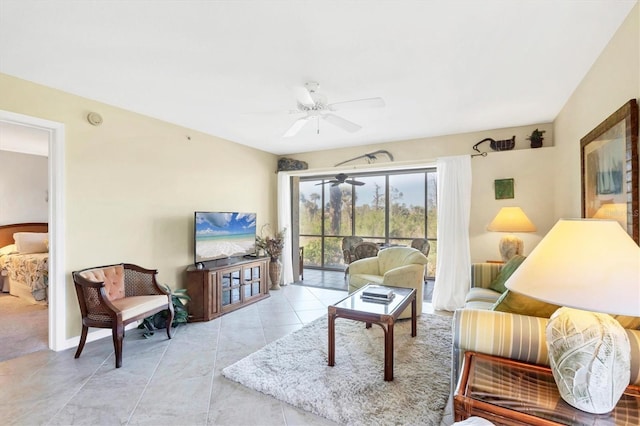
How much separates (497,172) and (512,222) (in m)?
0.86

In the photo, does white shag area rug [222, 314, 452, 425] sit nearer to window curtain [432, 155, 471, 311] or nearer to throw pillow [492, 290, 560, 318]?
throw pillow [492, 290, 560, 318]

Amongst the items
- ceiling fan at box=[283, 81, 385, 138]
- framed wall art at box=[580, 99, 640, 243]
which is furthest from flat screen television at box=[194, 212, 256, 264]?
framed wall art at box=[580, 99, 640, 243]

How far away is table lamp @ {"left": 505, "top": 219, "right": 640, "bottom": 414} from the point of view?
111 cm

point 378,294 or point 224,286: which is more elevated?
point 378,294

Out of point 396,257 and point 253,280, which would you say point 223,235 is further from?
point 396,257

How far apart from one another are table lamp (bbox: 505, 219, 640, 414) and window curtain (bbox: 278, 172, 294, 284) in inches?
186

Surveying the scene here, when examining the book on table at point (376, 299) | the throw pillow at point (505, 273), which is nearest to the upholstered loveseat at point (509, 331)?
the book on table at point (376, 299)

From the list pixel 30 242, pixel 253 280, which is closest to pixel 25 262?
pixel 30 242

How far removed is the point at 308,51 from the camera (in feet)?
7.09

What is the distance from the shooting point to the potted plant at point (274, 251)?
205 inches

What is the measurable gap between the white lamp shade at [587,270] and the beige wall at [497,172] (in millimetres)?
3097

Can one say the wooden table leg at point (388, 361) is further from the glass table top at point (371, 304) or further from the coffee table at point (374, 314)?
the glass table top at point (371, 304)

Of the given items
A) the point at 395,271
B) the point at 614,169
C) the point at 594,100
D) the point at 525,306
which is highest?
the point at 594,100

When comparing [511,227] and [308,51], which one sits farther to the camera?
[511,227]
